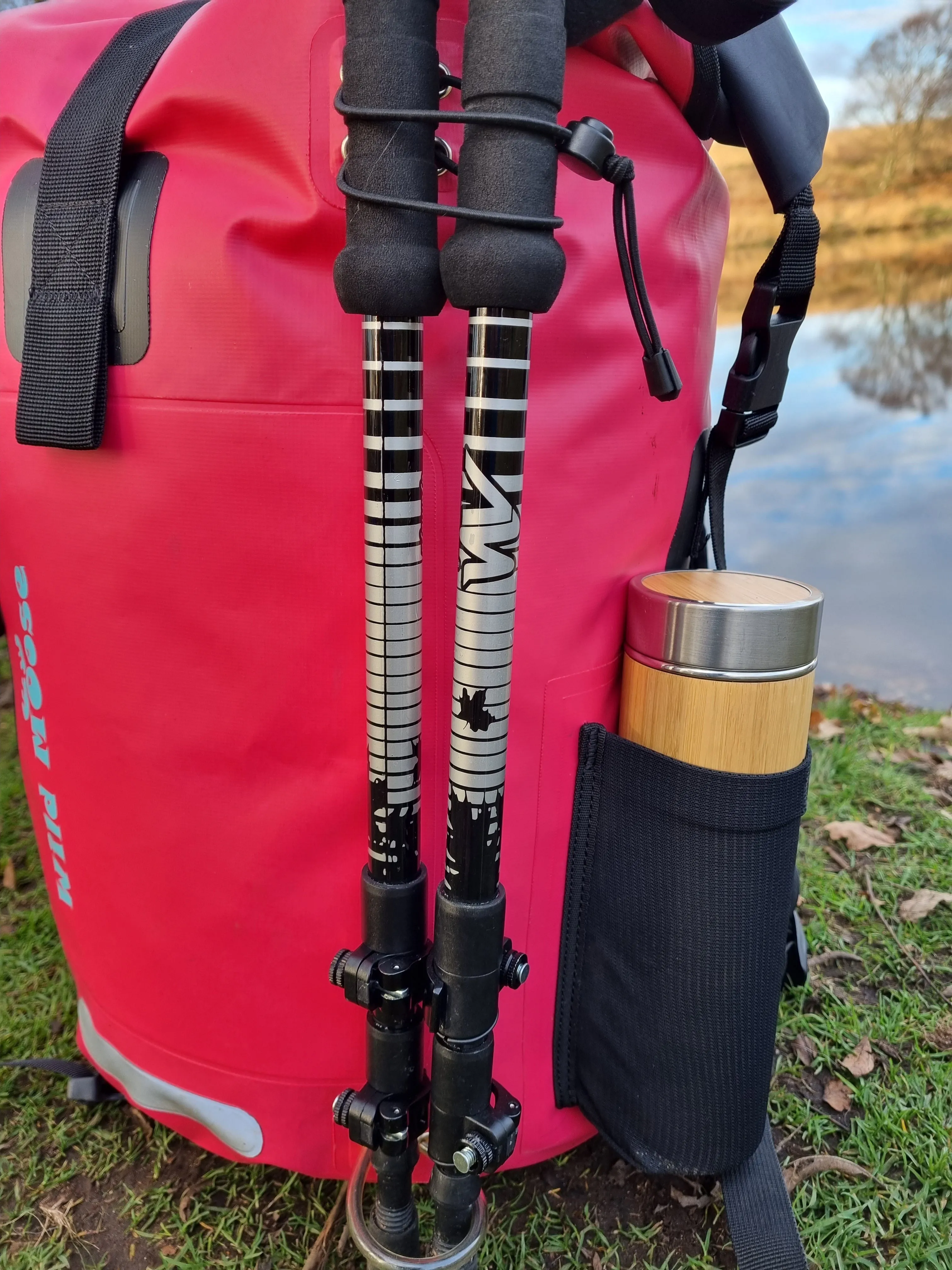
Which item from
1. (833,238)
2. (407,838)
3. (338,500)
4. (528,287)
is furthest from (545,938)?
(833,238)

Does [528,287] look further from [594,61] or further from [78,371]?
[78,371]

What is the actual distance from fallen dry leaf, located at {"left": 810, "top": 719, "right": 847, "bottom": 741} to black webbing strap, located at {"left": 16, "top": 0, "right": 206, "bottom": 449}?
1.70m

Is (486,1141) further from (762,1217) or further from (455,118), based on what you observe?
(455,118)

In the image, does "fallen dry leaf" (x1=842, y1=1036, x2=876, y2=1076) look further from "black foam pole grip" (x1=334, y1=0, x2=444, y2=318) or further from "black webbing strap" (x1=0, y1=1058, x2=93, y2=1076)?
"black foam pole grip" (x1=334, y1=0, x2=444, y2=318)

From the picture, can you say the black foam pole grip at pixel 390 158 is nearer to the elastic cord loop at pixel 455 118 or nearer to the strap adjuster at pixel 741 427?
the elastic cord loop at pixel 455 118

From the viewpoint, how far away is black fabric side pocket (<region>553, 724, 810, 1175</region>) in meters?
0.77

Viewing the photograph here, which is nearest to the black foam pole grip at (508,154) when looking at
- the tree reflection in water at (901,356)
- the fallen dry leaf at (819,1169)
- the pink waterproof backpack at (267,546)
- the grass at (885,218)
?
the pink waterproof backpack at (267,546)

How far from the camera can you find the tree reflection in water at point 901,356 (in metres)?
2.82

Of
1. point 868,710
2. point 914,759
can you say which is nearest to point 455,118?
point 914,759

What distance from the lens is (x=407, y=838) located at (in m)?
0.69

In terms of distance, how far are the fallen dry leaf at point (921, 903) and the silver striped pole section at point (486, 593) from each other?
984mm

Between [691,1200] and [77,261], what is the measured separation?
110cm

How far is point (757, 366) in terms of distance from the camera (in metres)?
0.84

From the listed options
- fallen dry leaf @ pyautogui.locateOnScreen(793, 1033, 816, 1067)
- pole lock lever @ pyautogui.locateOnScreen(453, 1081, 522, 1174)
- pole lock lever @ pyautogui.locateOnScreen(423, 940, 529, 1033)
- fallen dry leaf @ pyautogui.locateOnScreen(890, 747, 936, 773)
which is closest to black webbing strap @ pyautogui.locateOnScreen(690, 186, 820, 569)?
pole lock lever @ pyautogui.locateOnScreen(423, 940, 529, 1033)
